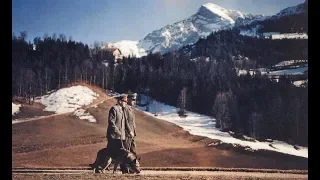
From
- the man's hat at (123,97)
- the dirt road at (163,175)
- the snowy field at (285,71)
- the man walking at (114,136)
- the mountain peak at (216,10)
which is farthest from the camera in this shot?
the man's hat at (123,97)

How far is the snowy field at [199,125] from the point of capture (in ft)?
27.7

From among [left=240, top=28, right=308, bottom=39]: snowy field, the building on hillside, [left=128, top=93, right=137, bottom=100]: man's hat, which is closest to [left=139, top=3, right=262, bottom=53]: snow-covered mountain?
[left=240, top=28, right=308, bottom=39]: snowy field

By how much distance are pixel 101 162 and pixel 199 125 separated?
2.04 metres

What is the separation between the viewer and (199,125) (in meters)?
8.66

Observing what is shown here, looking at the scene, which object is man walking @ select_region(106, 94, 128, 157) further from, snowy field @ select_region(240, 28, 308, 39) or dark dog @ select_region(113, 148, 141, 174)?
snowy field @ select_region(240, 28, 308, 39)

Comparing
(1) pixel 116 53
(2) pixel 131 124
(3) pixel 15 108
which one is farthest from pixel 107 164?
(1) pixel 116 53

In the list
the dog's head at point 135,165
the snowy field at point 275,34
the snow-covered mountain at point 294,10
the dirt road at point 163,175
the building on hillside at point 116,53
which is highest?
the snow-covered mountain at point 294,10

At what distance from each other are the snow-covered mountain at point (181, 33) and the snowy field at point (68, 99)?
1.07m

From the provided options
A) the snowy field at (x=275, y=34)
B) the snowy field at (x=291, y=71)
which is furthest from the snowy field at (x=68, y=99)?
the snowy field at (x=291, y=71)

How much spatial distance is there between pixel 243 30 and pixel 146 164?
3.35 meters

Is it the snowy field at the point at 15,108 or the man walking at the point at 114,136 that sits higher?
the snowy field at the point at 15,108

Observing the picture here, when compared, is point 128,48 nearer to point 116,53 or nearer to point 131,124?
point 116,53

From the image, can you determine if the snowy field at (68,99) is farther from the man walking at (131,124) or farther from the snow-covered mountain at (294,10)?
the snow-covered mountain at (294,10)

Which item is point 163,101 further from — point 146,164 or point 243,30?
point 243,30
